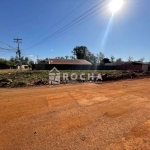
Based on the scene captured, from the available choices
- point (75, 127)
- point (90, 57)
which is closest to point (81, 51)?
point (90, 57)

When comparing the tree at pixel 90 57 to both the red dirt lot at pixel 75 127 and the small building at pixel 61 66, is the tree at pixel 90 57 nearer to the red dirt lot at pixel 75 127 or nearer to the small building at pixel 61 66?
the small building at pixel 61 66

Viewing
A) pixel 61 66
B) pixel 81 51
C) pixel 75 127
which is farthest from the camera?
pixel 81 51

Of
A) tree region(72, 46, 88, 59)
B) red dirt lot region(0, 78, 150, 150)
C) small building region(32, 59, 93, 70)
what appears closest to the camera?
red dirt lot region(0, 78, 150, 150)

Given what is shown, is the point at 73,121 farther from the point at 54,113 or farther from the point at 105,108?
the point at 105,108

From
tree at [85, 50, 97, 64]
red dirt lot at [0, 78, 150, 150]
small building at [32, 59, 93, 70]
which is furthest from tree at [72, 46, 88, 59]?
red dirt lot at [0, 78, 150, 150]

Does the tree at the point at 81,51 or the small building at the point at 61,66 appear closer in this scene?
the small building at the point at 61,66

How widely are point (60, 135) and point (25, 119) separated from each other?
1.26m

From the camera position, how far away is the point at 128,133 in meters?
2.69

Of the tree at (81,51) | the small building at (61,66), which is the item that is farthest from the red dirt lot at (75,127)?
the tree at (81,51)

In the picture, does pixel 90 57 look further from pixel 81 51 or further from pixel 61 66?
pixel 61 66

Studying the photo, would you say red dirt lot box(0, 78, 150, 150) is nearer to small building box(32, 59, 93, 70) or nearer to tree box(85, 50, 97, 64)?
small building box(32, 59, 93, 70)

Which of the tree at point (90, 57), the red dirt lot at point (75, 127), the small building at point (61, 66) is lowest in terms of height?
the red dirt lot at point (75, 127)

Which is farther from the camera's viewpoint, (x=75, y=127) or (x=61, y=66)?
(x=61, y=66)

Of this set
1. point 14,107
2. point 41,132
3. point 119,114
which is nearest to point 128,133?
point 119,114
